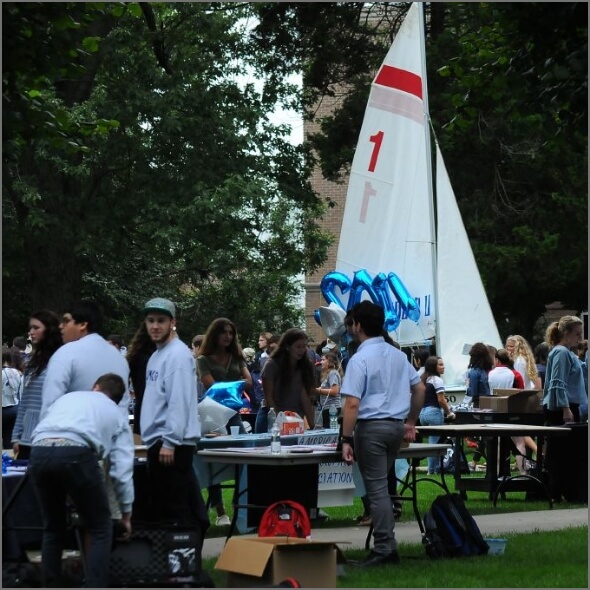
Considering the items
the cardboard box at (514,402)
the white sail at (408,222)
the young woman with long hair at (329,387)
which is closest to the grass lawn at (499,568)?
the cardboard box at (514,402)

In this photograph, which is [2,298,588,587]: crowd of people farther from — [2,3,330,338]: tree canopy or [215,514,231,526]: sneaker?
[2,3,330,338]: tree canopy

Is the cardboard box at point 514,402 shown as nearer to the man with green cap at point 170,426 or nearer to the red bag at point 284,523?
the red bag at point 284,523

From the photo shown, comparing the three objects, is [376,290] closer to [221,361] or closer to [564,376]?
[564,376]

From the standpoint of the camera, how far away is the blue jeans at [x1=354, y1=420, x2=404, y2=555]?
9953mm

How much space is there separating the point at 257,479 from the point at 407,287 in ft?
48.1

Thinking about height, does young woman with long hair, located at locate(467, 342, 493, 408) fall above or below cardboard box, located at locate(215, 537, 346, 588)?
above

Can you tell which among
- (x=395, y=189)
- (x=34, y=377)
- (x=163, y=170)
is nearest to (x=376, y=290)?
(x=395, y=189)

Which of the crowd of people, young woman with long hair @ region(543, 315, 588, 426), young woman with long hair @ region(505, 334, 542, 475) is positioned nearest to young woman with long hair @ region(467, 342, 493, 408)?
young woman with long hair @ region(505, 334, 542, 475)

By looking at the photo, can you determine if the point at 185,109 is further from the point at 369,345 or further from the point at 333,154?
the point at 369,345

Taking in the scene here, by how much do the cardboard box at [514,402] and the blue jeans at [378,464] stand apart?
5562mm

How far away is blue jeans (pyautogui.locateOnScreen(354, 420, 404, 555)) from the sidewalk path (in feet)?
2.92

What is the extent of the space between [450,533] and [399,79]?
1769cm

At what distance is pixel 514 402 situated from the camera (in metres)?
15.5

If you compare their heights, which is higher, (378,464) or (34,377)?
(34,377)
